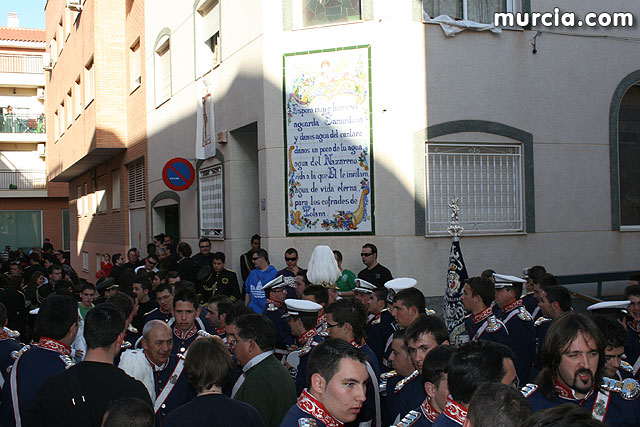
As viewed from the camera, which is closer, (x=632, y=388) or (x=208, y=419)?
(x=208, y=419)

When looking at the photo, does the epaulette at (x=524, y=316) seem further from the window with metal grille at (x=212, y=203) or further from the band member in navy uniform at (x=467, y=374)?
the window with metal grille at (x=212, y=203)

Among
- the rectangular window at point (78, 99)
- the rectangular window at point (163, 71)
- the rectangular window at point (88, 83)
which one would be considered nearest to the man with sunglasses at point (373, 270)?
the rectangular window at point (163, 71)

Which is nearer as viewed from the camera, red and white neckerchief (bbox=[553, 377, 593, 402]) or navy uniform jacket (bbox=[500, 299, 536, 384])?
red and white neckerchief (bbox=[553, 377, 593, 402])

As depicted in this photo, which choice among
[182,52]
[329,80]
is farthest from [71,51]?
[329,80]

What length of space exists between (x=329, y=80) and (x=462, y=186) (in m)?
3.07

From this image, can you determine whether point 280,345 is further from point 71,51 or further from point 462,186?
point 71,51

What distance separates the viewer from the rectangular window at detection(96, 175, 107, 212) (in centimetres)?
2661

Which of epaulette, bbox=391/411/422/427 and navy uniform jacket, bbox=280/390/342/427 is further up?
navy uniform jacket, bbox=280/390/342/427

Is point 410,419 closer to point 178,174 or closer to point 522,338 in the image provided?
point 522,338

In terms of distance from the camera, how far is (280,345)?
7.34 m

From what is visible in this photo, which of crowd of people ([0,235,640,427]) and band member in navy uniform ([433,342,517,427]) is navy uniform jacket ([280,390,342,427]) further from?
band member in navy uniform ([433,342,517,427])

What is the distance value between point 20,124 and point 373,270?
38.9 metres

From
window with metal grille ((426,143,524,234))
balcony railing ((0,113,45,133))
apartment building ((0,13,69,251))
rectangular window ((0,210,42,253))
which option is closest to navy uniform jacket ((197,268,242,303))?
window with metal grille ((426,143,524,234))

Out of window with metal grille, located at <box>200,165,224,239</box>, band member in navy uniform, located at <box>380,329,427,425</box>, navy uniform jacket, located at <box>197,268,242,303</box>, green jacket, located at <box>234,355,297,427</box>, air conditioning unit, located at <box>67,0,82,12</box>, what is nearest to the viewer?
green jacket, located at <box>234,355,297,427</box>
